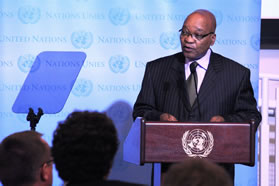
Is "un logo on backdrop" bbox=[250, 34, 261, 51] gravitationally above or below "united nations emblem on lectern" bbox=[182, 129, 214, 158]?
above

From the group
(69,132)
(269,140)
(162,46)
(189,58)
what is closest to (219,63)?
(189,58)

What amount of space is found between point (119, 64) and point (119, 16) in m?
0.47

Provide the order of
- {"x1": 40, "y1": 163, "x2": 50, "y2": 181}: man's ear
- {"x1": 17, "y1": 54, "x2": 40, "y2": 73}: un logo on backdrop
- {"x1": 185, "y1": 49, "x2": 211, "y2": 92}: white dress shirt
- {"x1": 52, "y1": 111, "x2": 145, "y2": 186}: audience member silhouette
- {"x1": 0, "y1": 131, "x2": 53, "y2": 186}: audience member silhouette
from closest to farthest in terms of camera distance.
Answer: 1. {"x1": 52, "y1": 111, "x2": 145, "y2": 186}: audience member silhouette
2. {"x1": 0, "y1": 131, "x2": 53, "y2": 186}: audience member silhouette
3. {"x1": 40, "y1": 163, "x2": 50, "y2": 181}: man's ear
4. {"x1": 185, "y1": 49, "x2": 211, "y2": 92}: white dress shirt
5. {"x1": 17, "y1": 54, "x2": 40, "y2": 73}: un logo on backdrop

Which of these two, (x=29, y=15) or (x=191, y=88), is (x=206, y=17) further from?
(x=29, y=15)

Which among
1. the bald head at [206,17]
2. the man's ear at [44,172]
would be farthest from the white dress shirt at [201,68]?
the man's ear at [44,172]

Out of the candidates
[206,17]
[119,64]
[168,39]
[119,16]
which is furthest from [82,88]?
[206,17]

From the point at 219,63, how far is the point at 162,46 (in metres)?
1.58

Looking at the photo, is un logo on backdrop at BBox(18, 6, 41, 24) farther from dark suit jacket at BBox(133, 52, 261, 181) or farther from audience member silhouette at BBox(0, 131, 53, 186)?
audience member silhouette at BBox(0, 131, 53, 186)

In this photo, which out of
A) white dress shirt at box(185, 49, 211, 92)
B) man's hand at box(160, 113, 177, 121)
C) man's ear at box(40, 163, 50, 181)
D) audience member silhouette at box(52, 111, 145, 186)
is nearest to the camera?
audience member silhouette at box(52, 111, 145, 186)

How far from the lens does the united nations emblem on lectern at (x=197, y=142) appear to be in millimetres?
2902

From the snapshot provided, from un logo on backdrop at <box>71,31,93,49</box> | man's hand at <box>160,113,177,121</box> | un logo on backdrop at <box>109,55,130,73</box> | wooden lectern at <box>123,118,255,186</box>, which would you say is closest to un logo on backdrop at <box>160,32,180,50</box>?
un logo on backdrop at <box>109,55,130,73</box>

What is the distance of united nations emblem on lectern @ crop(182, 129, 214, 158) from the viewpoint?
290 centimetres

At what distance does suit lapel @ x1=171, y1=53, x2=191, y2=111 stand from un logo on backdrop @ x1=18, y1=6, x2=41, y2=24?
1990 mm

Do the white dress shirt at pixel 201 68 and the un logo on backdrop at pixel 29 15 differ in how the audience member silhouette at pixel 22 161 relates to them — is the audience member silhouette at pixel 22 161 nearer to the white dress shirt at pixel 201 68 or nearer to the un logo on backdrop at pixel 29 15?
the white dress shirt at pixel 201 68
